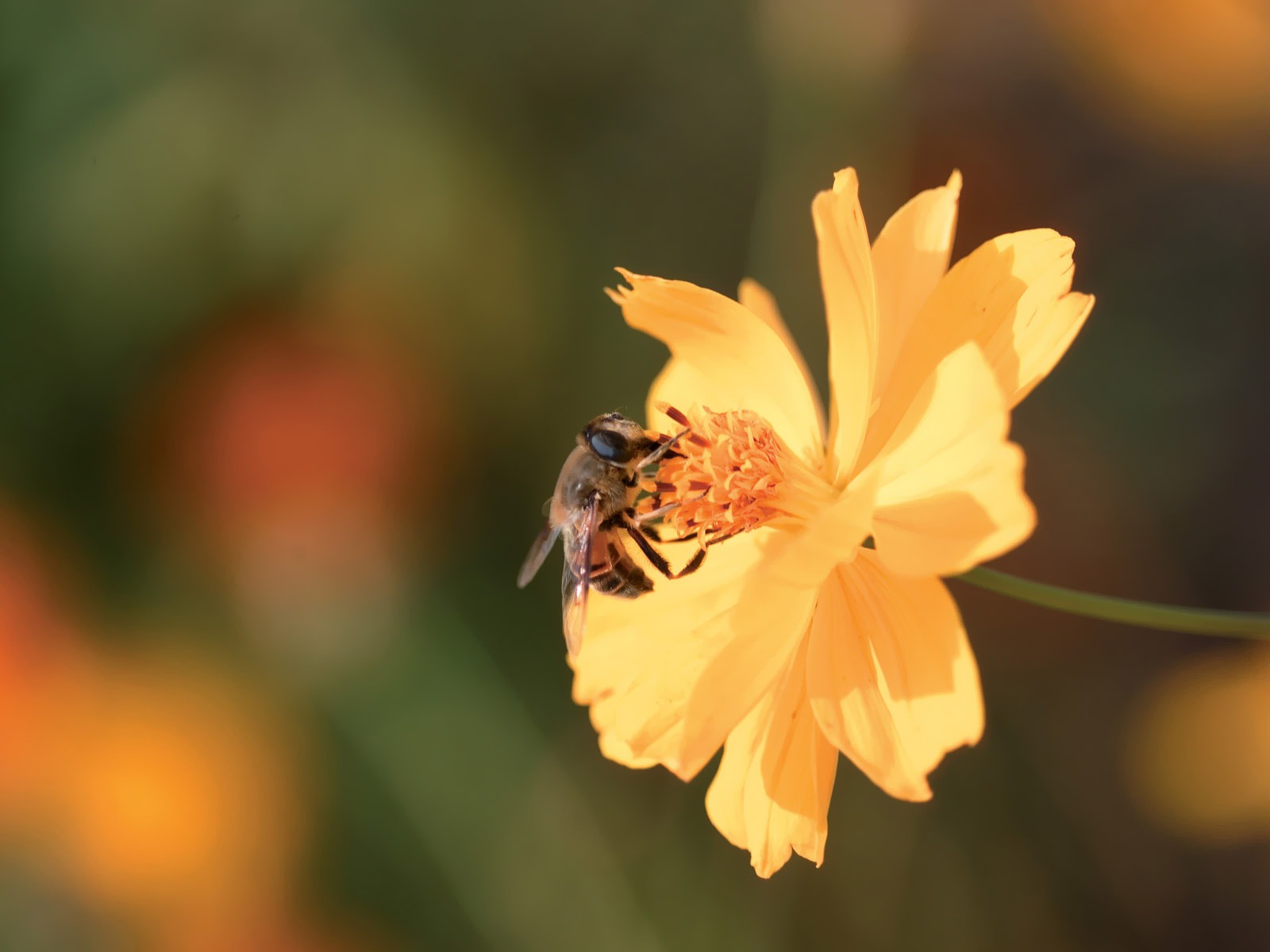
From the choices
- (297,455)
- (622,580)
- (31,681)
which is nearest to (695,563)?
(622,580)

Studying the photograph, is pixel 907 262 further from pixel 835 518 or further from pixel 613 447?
pixel 613 447

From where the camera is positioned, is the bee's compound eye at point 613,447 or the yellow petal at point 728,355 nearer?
the yellow petal at point 728,355

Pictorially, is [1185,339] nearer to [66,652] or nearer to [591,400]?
[591,400]

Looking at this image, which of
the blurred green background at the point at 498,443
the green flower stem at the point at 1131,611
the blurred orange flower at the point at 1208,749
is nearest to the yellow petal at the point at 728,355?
the green flower stem at the point at 1131,611

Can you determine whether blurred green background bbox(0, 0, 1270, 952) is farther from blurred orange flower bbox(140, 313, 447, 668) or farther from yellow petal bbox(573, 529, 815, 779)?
yellow petal bbox(573, 529, 815, 779)

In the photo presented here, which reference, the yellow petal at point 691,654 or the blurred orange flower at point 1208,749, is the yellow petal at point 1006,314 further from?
the blurred orange flower at point 1208,749

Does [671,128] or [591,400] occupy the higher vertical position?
[671,128]

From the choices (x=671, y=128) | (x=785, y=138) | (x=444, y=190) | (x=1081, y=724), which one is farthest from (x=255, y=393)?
(x=1081, y=724)

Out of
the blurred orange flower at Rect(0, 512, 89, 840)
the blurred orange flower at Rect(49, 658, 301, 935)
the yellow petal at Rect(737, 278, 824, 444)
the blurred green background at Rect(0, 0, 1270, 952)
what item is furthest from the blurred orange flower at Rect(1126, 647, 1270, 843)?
the blurred orange flower at Rect(0, 512, 89, 840)
